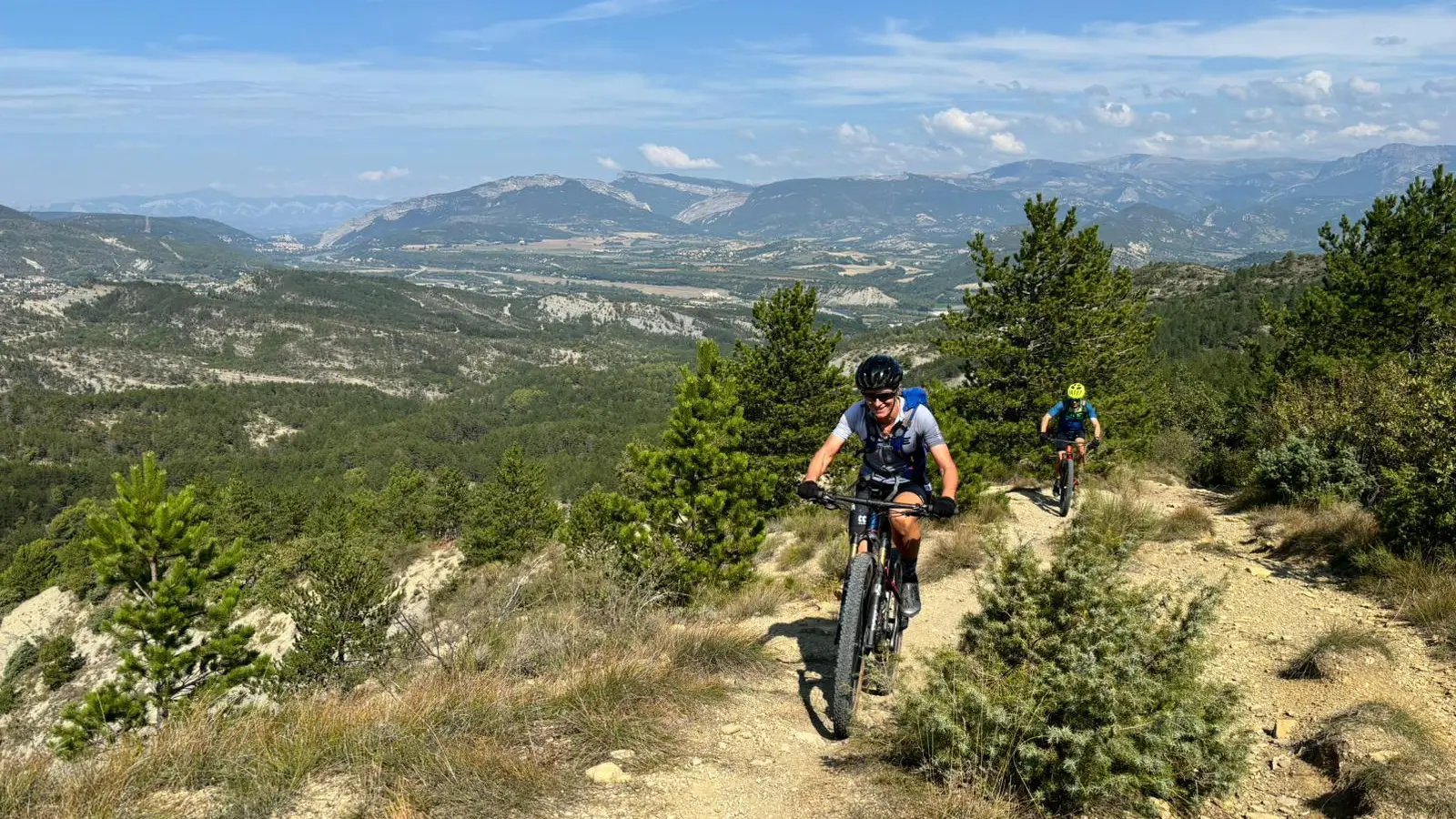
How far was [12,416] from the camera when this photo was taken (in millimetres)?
165625

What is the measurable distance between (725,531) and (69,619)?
233 ft

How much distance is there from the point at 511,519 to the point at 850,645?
147 ft

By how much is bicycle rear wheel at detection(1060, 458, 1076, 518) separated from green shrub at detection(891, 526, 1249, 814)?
28.5ft

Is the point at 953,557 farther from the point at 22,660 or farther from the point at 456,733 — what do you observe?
the point at 22,660

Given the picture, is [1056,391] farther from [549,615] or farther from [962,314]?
[549,615]

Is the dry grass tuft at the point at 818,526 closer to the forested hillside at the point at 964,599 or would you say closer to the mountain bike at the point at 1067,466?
the forested hillside at the point at 964,599

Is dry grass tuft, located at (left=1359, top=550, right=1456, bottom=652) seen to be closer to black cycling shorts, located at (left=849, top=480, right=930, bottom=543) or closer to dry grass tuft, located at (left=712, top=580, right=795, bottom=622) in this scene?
black cycling shorts, located at (left=849, top=480, right=930, bottom=543)

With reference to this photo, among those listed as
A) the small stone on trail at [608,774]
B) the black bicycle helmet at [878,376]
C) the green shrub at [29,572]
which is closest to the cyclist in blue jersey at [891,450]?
the black bicycle helmet at [878,376]

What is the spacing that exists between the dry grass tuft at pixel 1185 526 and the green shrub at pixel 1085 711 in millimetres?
6803

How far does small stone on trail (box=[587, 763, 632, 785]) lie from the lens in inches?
167

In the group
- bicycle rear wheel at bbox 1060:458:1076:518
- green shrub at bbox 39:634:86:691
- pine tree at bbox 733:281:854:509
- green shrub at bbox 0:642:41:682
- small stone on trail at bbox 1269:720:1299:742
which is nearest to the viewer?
small stone on trail at bbox 1269:720:1299:742

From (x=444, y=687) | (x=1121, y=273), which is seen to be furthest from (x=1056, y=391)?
(x=444, y=687)

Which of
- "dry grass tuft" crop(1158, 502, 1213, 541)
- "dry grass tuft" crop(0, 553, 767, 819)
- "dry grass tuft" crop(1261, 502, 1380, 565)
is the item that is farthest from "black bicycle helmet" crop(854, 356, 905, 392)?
"dry grass tuft" crop(1158, 502, 1213, 541)

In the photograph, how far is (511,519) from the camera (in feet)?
154
